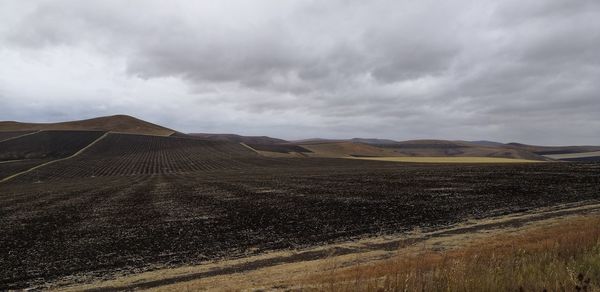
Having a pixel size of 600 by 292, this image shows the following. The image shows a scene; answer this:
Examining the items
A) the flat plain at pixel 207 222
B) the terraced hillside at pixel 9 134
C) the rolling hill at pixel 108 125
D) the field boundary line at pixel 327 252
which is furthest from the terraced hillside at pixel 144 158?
the field boundary line at pixel 327 252

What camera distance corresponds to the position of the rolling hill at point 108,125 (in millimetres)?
158125

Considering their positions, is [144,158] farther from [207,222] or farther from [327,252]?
[327,252]

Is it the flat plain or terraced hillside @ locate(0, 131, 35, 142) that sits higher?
terraced hillside @ locate(0, 131, 35, 142)

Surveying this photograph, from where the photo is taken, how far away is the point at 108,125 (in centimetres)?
17212

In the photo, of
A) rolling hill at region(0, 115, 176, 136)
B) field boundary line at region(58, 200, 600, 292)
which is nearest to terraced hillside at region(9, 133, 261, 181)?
rolling hill at region(0, 115, 176, 136)

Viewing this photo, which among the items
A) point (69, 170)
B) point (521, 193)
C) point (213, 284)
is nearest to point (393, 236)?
point (213, 284)

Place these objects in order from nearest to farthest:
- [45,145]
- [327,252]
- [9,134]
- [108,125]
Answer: [327,252], [45,145], [9,134], [108,125]

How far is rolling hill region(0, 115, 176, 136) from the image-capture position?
158 m

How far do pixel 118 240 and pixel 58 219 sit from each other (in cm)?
973

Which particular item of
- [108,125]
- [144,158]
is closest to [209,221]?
[144,158]

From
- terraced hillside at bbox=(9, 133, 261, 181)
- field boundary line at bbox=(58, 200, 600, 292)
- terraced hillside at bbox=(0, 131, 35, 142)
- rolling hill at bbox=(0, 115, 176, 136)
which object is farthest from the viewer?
rolling hill at bbox=(0, 115, 176, 136)

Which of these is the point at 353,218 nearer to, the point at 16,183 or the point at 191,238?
the point at 191,238

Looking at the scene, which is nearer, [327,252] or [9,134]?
[327,252]

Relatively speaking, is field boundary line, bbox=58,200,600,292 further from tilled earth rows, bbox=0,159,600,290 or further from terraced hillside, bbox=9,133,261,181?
terraced hillside, bbox=9,133,261,181
